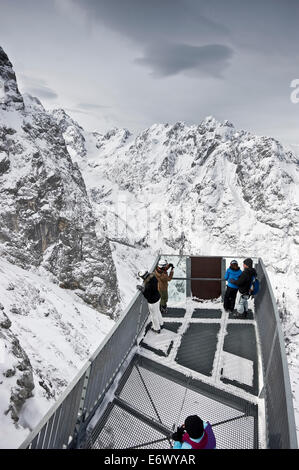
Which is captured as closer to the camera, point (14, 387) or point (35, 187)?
point (14, 387)

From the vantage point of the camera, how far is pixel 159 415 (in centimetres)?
473

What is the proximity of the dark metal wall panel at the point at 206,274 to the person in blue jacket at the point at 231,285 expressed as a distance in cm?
123

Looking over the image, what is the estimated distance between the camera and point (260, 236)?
15325cm

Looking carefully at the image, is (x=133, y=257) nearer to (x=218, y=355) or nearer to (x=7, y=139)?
(x=7, y=139)

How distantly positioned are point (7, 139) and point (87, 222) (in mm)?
17645

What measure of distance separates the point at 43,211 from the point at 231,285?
4306cm

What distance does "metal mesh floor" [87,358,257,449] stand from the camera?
169 inches

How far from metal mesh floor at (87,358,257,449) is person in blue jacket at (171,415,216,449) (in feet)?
4.04

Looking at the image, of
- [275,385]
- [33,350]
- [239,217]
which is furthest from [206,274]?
[239,217]

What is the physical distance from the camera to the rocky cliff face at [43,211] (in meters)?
42.2

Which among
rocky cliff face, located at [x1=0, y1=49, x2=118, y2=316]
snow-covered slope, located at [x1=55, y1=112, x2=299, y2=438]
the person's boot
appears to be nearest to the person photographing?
the person's boot

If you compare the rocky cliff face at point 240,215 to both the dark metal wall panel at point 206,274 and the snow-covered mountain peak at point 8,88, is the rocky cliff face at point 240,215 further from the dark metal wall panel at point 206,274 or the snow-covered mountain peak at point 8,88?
the dark metal wall panel at point 206,274
